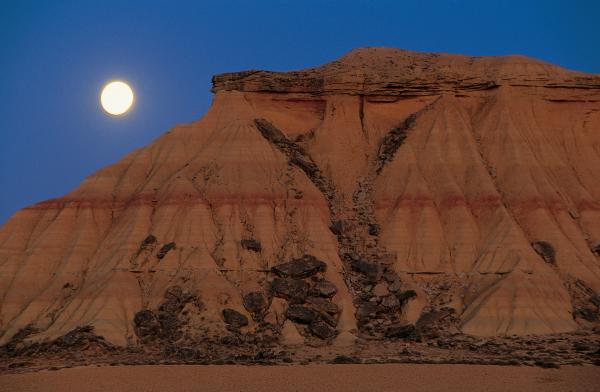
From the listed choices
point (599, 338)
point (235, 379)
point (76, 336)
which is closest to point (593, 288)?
point (599, 338)

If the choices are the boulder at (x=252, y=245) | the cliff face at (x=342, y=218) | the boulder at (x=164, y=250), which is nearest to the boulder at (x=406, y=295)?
the cliff face at (x=342, y=218)

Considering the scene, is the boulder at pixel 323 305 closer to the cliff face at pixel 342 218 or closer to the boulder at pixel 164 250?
the cliff face at pixel 342 218

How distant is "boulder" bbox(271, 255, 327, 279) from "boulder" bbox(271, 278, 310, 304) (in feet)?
1.77

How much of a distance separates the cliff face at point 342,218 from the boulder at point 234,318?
0.22 metres

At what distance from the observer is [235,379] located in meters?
48.0

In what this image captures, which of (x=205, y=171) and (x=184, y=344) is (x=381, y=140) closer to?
(x=205, y=171)

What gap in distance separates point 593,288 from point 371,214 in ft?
57.8

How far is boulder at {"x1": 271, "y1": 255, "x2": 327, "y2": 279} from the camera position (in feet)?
207

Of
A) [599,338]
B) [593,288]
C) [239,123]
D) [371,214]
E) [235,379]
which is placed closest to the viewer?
[235,379]

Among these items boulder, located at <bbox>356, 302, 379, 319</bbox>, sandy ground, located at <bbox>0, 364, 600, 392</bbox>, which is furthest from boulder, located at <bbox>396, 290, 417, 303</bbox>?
sandy ground, located at <bbox>0, 364, 600, 392</bbox>

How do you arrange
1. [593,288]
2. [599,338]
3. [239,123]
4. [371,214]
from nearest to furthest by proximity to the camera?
[599,338] → [593,288] → [371,214] → [239,123]

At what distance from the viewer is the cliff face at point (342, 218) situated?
199 feet

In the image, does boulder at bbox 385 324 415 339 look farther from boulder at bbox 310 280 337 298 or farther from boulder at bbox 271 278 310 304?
boulder at bbox 271 278 310 304

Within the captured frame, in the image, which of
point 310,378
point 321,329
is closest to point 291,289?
point 321,329
